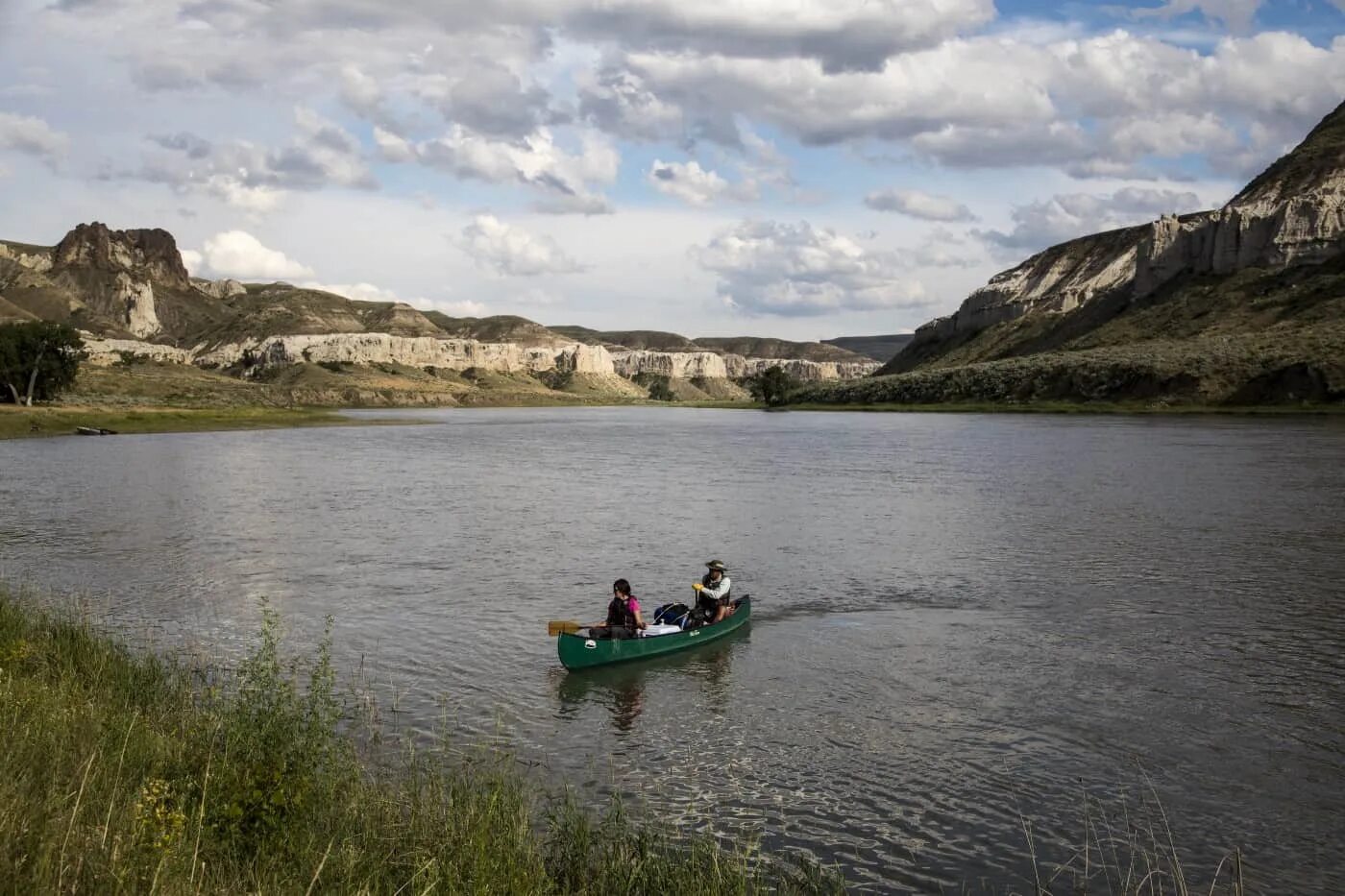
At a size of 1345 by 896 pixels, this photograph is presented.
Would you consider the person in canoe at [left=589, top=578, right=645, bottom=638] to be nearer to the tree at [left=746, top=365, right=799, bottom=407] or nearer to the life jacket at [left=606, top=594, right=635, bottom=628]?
the life jacket at [left=606, top=594, right=635, bottom=628]

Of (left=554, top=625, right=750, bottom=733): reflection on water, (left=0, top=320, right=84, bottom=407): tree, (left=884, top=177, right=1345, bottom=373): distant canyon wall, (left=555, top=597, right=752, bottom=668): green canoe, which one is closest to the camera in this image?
(left=554, top=625, right=750, bottom=733): reflection on water

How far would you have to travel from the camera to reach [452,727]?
14453 millimetres

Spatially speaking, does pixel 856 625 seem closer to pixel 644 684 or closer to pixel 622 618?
pixel 622 618

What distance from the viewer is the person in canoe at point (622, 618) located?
59.3 ft

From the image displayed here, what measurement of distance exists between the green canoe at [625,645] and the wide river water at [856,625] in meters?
0.27

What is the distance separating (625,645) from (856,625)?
5.42 metres

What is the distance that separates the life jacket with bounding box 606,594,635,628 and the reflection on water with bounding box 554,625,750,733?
2.44 ft

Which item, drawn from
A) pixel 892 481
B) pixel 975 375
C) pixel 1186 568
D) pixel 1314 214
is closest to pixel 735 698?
pixel 1186 568

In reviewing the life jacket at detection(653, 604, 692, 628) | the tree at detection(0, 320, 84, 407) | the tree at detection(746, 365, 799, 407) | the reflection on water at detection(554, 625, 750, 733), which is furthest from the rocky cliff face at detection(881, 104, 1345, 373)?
the reflection on water at detection(554, 625, 750, 733)

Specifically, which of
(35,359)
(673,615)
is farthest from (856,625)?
(35,359)

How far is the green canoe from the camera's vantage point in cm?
1745

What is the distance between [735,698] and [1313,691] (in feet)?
29.1

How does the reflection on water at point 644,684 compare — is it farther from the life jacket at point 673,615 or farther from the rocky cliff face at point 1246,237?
the rocky cliff face at point 1246,237

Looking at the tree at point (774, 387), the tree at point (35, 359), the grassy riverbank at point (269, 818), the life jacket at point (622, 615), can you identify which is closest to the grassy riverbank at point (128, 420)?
the tree at point (35, 359)
